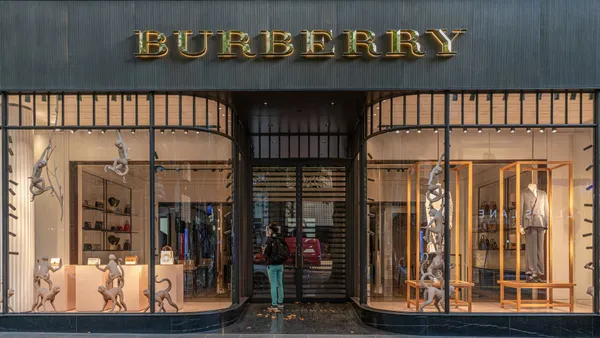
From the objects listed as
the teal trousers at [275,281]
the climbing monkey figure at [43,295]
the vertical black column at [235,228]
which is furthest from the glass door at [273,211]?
the climbing monkey figure at [43,295]

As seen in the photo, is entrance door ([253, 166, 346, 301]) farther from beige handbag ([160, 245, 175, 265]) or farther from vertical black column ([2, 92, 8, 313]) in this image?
vertical black column ([2, 92, 8, 313])

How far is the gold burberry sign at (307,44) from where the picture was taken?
27.5 feet

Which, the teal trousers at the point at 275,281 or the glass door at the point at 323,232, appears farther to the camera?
the glass door at the point at 323,232

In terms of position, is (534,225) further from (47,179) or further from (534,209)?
(47,179)

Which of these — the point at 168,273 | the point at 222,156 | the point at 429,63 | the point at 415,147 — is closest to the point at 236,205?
the point at 222,156

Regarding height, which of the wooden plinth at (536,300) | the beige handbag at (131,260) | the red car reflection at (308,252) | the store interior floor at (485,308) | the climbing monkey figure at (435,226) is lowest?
the store interior floor at (485,308)

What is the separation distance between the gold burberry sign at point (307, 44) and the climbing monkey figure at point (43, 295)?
413cm

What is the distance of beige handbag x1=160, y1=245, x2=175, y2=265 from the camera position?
28.8ft

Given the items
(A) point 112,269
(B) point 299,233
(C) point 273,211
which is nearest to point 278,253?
(B) point 299,233

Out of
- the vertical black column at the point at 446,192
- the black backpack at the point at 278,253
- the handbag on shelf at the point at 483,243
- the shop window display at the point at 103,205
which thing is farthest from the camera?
the black backpack at the point at 278,253

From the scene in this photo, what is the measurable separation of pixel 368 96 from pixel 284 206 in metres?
3.87

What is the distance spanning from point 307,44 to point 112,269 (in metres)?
4.92

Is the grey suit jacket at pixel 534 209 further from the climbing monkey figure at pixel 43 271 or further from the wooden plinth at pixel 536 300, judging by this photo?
the climbing monkey figure at pixel 43 271

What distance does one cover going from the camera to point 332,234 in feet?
38.6
